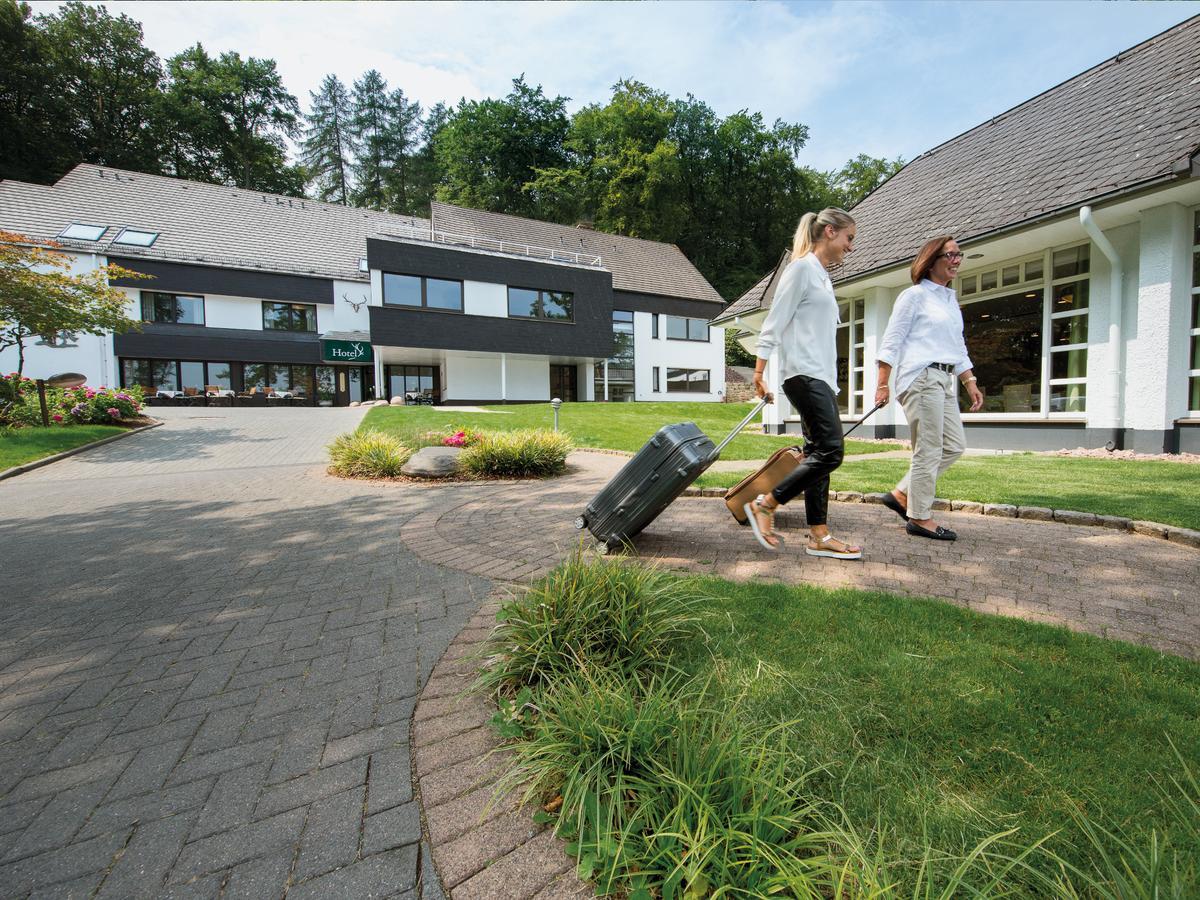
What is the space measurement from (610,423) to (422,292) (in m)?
12.1

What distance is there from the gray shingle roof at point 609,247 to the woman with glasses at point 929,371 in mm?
23487

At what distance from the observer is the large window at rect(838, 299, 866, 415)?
11531mm

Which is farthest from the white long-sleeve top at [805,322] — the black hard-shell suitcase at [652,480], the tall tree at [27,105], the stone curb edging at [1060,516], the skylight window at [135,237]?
the tall tree at [27,105]

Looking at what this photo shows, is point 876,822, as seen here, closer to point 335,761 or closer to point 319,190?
point 335,761

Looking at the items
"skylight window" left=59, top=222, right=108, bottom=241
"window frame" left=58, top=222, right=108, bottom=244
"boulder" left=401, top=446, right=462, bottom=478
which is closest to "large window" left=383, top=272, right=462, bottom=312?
"window frame" left=58, top=222, right=108, bottom=244

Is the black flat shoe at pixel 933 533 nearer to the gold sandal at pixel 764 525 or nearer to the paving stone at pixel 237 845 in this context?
the gold sandal at pixel 764 525

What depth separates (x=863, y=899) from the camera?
38.3 inches

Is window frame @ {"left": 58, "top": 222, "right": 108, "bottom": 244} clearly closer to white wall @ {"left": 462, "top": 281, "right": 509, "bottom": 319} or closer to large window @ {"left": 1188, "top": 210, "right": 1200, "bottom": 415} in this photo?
white wall @ {"left": 462, "top": 281, "right": 509, "bottom": 319}

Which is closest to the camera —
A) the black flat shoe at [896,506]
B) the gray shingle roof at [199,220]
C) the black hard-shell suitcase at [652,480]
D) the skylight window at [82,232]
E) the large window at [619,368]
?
the black hard-shell suitcase at [652,480]

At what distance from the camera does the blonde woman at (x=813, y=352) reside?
10.5ft

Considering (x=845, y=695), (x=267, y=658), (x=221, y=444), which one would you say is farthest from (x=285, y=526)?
(x=221, y=444)

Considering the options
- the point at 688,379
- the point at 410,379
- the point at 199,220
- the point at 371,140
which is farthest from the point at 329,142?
the point at 688,379

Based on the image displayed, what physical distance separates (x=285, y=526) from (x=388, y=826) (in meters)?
3.91

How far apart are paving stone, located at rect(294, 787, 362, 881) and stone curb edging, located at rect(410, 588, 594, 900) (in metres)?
0.16
